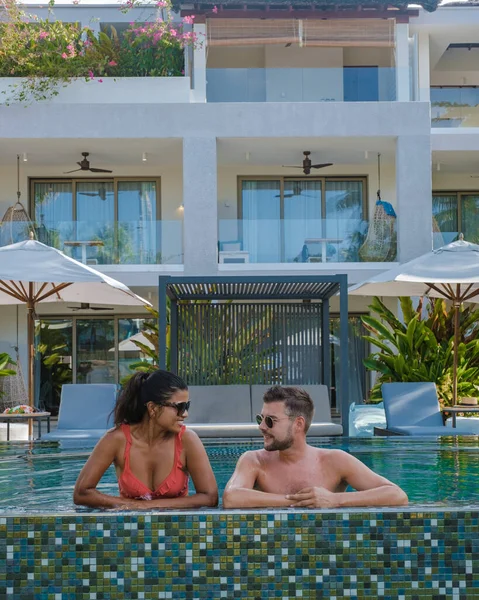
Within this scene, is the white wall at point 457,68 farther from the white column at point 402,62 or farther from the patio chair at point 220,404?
the patio chair at point 220,404

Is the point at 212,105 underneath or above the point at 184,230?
above

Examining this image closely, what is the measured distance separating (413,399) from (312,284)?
202cm

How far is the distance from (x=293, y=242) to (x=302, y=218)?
0.91 m

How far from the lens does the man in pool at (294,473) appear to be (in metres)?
4.04

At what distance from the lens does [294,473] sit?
4.43 metres

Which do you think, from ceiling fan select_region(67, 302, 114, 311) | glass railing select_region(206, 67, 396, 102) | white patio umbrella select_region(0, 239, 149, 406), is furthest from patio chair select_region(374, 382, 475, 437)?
ceiling fan select_region(67, 302, 114, 311)

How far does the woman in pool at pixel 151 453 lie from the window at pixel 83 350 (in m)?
17.1

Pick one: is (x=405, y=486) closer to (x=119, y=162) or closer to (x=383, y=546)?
(x=383, y=546)

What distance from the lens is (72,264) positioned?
11.3 meters

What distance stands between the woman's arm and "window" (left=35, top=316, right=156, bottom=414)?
1708cm

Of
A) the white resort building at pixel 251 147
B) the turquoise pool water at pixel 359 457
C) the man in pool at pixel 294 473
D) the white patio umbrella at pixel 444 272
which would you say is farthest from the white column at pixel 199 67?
the man in pool at pixel 294 473

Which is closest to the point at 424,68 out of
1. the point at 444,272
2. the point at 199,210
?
the point at 199,210

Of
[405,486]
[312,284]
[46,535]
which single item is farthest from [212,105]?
[46,535]

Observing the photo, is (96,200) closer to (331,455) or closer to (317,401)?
(317,401)
